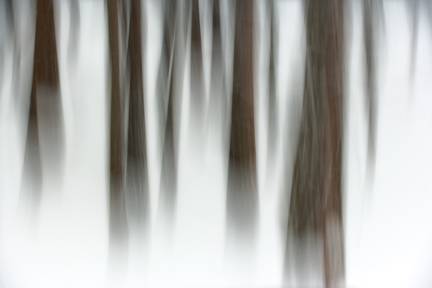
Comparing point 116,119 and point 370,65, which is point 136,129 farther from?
point 370,65

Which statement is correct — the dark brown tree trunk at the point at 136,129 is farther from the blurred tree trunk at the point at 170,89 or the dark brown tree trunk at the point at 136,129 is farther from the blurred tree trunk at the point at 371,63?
the blurred tree trunk at the point at 371,63

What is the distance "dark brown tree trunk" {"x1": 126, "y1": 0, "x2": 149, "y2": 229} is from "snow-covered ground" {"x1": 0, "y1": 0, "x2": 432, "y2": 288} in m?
0.01

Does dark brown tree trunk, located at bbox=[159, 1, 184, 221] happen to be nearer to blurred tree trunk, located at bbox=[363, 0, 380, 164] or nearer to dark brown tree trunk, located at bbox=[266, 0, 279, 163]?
dark brown tree trunk, located at bbox=[266, 0, 279, 163]

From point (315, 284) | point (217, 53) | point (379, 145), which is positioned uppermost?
point (217, 53)

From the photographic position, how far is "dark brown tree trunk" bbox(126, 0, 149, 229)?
0.52m

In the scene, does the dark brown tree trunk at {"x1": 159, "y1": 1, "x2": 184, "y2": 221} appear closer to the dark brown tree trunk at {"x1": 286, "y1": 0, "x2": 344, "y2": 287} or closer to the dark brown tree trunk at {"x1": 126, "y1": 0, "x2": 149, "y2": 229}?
the dark brown tree trunk at {"x1": 126, "y1": 0, "x2": 149, "y2": 229}

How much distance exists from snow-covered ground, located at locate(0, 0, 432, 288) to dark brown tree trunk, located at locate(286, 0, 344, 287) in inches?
0.7

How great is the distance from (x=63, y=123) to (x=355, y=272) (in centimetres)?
38

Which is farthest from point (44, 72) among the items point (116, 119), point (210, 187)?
point (210, 187)

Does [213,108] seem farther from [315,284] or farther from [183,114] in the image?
[315,284]

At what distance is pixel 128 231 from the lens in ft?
1.73

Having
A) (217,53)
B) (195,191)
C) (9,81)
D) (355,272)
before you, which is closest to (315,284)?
(355,272)

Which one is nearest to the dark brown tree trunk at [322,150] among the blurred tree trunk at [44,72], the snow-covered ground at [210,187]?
the snow-covered ground at [210,187]

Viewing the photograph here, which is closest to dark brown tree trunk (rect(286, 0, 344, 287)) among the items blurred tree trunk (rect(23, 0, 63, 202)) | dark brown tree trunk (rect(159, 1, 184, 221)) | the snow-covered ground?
the snow-covered ground
